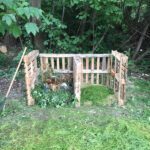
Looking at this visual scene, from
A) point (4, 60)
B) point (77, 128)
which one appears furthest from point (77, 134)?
point (4, 60)

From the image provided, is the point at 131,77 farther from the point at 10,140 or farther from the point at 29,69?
the point at 10,140

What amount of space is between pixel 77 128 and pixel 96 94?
4.64 ft

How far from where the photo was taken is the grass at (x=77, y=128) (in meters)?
2.56

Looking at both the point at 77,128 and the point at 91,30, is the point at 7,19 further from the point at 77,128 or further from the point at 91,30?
the point at 91,30

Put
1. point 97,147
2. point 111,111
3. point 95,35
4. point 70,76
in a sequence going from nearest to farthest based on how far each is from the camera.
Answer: point 97,147 → point 111,111 → point 70,76 → point 95,35

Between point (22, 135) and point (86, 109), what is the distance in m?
1.40

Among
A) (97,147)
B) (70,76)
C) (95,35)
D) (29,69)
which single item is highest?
(95,35)

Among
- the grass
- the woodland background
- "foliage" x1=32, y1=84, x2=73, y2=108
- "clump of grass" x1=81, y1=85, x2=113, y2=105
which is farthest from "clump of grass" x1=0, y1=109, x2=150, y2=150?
the woodland background

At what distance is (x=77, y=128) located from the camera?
2920 millimetres

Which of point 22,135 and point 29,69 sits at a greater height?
point 29,69

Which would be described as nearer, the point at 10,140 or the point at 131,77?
the point at 10,140

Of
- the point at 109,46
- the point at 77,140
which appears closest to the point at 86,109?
the point at 77,140

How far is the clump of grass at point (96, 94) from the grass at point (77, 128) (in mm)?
242

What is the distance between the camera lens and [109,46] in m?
7.55
